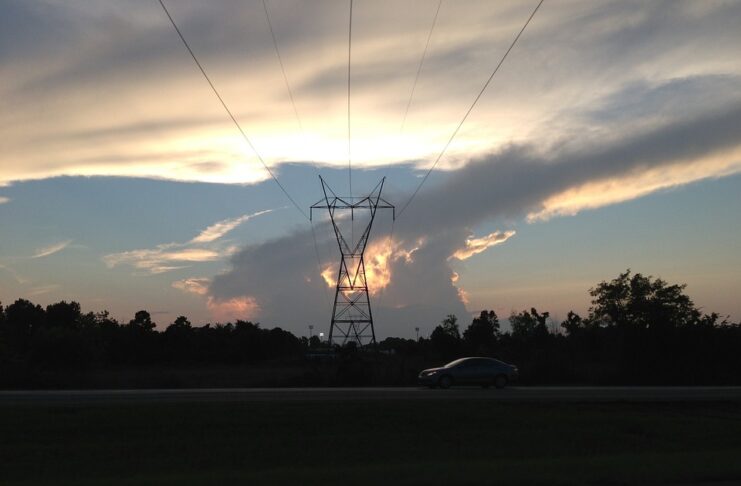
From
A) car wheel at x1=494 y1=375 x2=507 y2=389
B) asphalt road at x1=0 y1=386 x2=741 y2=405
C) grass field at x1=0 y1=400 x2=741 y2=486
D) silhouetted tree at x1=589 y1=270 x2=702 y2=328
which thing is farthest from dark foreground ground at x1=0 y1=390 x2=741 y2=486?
silhouetted tree at x1=589 y1=270 x2=702 y2=328

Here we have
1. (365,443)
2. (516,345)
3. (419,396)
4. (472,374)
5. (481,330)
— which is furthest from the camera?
(481,330)

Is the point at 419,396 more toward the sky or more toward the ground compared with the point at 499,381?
more toward the ground

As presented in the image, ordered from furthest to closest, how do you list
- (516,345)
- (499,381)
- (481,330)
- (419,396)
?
(481,330) → (516,345) → (499,381) → (419,396)

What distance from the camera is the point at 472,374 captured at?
126ft

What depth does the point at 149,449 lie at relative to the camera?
62.7 feet

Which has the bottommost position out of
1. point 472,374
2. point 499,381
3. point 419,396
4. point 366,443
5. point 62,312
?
point 366,443

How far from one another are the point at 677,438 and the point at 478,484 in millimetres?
10379

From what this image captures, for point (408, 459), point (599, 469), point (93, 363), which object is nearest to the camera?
point (599, 469)

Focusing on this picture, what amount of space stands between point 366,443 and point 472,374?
19114mm

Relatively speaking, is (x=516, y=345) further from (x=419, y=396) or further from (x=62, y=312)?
(x=62, y=312)

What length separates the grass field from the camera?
50.3 ft

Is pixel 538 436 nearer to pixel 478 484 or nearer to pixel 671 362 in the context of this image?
pixel 478 484

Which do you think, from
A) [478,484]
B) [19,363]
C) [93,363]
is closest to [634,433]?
[478,484]

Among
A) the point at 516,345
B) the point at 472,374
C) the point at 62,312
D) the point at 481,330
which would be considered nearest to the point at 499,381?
the point at 472,374
